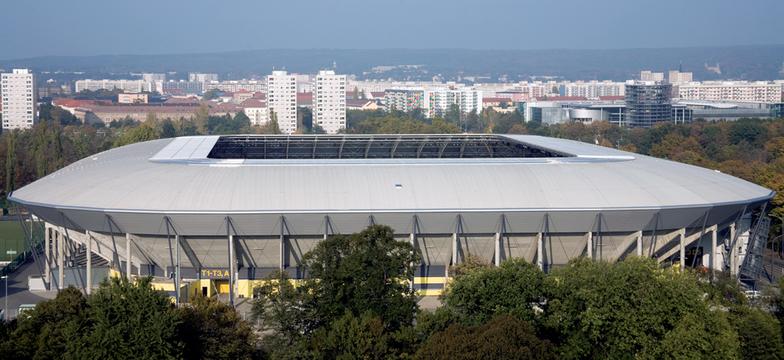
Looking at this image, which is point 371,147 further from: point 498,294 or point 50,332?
point 50,332

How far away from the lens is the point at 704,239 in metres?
44.0

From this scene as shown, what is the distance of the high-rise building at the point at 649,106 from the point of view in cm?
13338

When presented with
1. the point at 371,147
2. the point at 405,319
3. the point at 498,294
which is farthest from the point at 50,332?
the point at 371,147

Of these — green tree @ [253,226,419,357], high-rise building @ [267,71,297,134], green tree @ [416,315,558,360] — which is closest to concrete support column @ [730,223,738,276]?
green tree @ [253,226,419,357]

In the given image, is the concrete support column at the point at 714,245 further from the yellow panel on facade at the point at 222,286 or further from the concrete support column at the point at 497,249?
the yellow panel on facade at the point at 222,286

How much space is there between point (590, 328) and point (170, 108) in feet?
528

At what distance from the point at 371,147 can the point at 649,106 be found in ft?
274

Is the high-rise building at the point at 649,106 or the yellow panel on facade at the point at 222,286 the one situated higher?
the high-rise building at the point at 649,106

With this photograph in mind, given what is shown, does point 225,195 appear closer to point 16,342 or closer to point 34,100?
point 16,342

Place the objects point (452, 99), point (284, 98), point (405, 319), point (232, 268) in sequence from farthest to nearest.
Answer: point (452, 99) → point (284, 98) → point (232, 268) → point (405, 319)

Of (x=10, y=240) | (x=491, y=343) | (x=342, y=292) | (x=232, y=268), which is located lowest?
(x=10, y=240)

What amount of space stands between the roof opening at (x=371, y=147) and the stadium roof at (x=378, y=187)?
8356mm

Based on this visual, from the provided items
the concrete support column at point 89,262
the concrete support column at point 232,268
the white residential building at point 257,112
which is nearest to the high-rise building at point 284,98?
the white residential building at point 257,112

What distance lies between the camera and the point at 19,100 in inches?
6117
